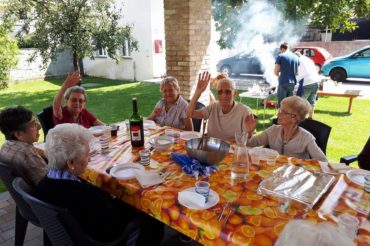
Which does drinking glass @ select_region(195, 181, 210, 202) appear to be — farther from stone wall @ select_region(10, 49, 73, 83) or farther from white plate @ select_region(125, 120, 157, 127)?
stone wall @ select_region(10, 49, 73, 83)

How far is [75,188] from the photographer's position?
147 cm

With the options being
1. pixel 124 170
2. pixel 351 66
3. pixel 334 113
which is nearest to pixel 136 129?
pixel 124 170

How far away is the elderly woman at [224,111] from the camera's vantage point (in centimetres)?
280

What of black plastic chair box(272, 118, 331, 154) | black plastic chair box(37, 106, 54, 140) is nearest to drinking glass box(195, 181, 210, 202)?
black plastic chair box(272, 118, 331, 154)

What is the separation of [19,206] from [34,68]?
11.7 metres

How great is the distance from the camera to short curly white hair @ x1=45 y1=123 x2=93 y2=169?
1528 mm

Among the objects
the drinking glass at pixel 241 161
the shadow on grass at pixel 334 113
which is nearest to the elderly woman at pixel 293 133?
the drinking glass at pixel 241 161

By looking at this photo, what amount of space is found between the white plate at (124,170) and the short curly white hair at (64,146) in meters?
0.32

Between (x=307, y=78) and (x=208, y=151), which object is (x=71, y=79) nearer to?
(x=208, y=151)

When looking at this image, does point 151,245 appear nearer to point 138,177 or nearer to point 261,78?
point 138,177

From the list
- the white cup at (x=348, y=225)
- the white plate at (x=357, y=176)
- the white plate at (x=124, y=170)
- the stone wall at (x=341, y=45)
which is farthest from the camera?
the stone wall at (x=341, y=45)

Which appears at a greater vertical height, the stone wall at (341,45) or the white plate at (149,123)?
the stone wall at (341,45)

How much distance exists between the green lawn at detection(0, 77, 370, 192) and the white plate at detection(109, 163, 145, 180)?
2196 mm

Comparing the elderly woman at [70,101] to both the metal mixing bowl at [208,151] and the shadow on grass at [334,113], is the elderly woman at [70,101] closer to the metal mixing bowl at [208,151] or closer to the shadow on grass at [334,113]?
the metal mixing bowl at [208,151]
